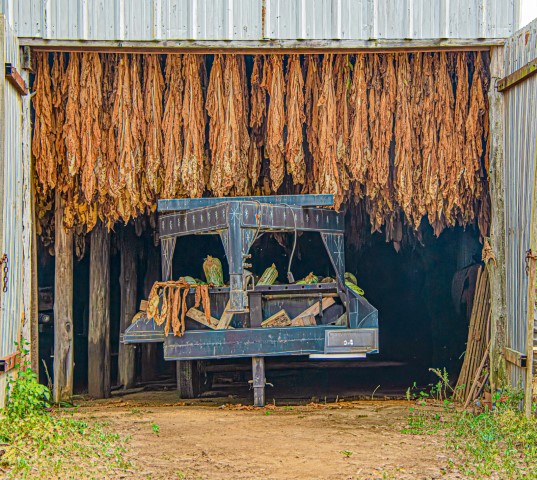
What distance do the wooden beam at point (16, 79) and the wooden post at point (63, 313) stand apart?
6.24 ft

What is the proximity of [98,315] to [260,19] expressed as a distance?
15.6ft

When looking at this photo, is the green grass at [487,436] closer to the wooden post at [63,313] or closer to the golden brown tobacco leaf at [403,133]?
the golden brown tobacco leaf at [403,133]

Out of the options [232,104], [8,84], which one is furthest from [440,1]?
[8,84]

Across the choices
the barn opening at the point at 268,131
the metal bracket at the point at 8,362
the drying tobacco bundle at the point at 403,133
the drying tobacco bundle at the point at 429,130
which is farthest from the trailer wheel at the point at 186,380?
the drying tobacco bundle at the point at 429,130

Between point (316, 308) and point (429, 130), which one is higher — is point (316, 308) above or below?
below

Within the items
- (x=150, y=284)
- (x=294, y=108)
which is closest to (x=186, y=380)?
(x=150, y=284)

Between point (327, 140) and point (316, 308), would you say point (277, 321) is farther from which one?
point (327, 140)

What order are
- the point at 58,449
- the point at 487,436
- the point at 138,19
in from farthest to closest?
the point at 138,19 < the point at 487,436 < the point at 58,449

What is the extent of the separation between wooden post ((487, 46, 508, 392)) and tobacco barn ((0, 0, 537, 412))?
2cm

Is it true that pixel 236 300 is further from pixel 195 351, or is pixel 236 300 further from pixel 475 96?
pixel 475 96

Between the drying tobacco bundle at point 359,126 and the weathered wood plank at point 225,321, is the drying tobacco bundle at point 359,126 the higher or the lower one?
the higher one

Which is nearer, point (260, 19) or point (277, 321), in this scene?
point (260, 19)

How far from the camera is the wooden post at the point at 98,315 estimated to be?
11602mm

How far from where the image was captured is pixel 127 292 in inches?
487
